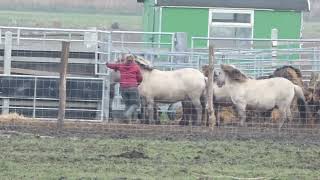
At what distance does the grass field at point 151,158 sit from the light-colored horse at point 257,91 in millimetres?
3375

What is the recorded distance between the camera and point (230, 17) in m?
28.3

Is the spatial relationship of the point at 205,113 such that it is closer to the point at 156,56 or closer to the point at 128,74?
the point at 128,74

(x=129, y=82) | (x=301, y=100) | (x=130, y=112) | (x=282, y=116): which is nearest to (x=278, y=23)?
(x=301, y=100)

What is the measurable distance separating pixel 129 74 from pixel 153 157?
6635 mm

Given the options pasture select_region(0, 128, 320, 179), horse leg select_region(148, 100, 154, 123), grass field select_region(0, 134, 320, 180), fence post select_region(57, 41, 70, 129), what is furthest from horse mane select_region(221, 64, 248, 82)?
grass field select_region(0, 134, 320, 180)

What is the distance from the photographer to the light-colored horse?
19656mm

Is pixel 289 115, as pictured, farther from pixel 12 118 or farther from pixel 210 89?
pixel 12 118

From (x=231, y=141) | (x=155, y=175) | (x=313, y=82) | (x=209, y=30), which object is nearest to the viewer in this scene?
(x=155, y=175)

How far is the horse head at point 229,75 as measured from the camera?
19656mm

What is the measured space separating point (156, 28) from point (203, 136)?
11.6 m

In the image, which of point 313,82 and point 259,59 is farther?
point 259,59

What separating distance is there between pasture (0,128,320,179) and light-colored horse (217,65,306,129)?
2.85 metres

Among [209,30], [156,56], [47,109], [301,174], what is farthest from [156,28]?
[301,174]

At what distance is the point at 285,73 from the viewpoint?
824 inches
